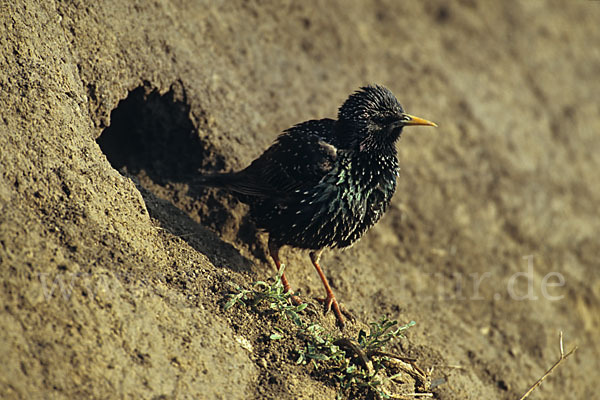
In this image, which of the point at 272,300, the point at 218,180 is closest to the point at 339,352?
the point at 272,300

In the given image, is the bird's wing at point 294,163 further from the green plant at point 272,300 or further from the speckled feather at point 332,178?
the green plant at point 272,300

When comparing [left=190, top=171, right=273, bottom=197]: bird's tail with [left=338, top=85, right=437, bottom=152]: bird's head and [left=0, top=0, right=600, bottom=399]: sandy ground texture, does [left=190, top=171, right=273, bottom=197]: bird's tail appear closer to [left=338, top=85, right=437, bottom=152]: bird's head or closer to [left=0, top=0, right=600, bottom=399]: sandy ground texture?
[left=0, top=0, right=600, bottom=399]: sandy ground texture

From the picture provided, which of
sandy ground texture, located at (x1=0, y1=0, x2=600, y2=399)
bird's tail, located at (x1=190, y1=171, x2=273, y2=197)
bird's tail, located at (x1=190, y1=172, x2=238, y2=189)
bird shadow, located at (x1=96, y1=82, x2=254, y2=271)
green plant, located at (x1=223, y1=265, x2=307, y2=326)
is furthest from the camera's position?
bird shadow, located at (x1=96, y1=82, x2=254, y2=271)

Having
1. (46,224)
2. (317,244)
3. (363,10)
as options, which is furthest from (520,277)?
(46,224)

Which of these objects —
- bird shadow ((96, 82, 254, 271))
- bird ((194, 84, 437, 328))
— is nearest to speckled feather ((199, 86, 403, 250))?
bird ((194, 84, 437, 328))

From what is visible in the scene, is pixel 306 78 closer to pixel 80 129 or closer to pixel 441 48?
pixel 441 48

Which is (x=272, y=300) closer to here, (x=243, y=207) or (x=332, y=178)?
(x=332, y=178)
